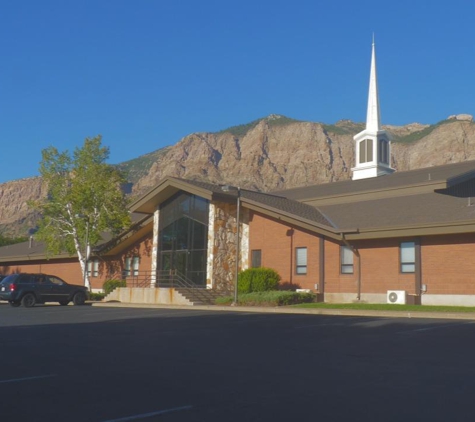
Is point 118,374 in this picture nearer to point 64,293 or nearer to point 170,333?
point 170,333

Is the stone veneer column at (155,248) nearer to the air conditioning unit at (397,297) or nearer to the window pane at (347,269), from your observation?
the window pane at (347,269)

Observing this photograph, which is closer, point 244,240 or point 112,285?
point 244,240

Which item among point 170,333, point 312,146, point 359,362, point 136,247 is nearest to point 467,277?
point 170,333

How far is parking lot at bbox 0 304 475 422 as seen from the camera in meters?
7.25

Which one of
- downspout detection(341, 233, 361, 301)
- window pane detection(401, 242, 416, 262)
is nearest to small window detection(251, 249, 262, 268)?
downspout detection(341, 233, 361, 301)

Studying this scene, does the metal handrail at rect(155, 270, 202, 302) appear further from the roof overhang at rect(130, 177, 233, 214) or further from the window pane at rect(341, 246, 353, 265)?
the window pane at rect(341, 246, 353, 265)

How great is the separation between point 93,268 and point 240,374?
39.0m

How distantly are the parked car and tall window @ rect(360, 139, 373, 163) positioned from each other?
2234 centimetres

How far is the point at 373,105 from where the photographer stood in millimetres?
49406

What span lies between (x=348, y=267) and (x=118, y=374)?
866 inches

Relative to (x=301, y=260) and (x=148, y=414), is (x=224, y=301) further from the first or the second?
(x=148, y=414)

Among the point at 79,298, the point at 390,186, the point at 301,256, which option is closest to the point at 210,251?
the point at 301,256

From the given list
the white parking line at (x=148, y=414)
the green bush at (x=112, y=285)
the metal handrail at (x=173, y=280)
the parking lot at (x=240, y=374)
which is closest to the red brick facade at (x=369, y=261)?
the metal handrail at (x=173, y=280)

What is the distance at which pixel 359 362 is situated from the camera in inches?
424
